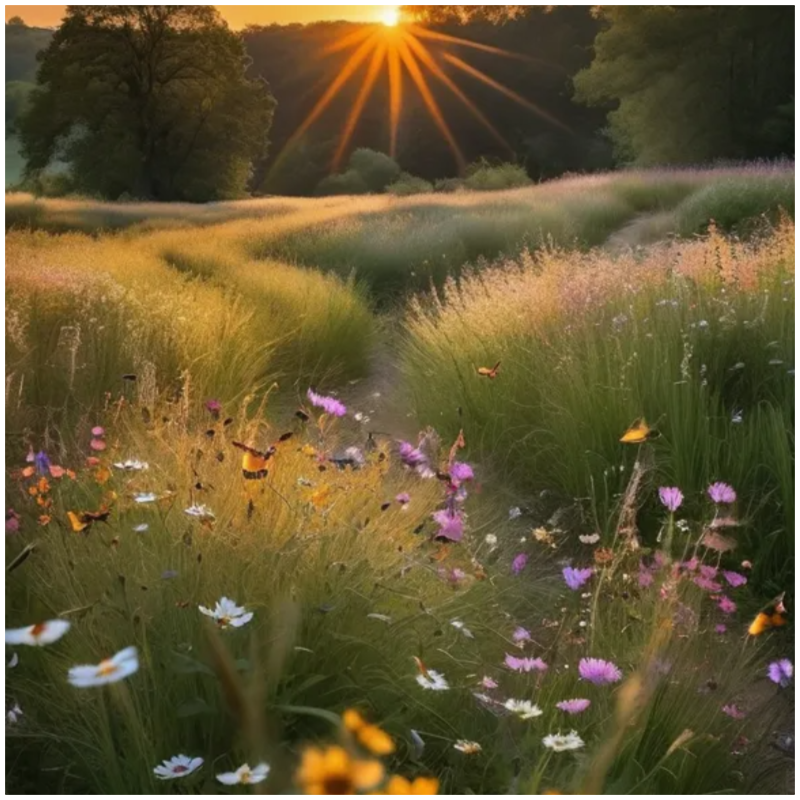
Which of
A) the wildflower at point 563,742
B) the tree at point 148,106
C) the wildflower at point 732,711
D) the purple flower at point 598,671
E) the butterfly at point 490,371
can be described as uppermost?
the tree at point 148,106

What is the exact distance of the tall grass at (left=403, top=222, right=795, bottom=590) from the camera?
3555 mm

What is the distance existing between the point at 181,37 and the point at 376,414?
16.5 m

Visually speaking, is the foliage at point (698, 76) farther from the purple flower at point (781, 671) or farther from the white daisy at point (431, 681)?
the white daisy at point (431, 681)

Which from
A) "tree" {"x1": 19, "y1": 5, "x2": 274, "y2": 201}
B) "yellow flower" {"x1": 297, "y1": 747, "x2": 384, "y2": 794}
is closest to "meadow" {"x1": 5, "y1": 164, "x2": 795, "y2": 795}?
"yellow flower" {"x1": 297, "y1": 747, "x2": 384, "y2": 794}

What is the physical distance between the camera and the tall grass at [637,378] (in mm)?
3555

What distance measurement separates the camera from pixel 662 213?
48.3 ft

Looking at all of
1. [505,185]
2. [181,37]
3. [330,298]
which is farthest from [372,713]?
[505,185]

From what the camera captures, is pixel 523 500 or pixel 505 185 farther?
pixel 505 185

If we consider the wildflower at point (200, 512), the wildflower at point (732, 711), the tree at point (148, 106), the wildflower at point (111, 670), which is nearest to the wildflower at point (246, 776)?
the wildflower at point (111, 670)

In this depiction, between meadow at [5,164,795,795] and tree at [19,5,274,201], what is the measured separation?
14200mm

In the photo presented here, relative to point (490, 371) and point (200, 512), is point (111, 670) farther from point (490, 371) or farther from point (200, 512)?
point (490, 371)

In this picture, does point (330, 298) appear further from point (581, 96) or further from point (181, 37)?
point (581, 96)

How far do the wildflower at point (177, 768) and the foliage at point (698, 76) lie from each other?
2079 centimetres

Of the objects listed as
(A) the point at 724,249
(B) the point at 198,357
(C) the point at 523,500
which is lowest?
(C) the point at 523,500
